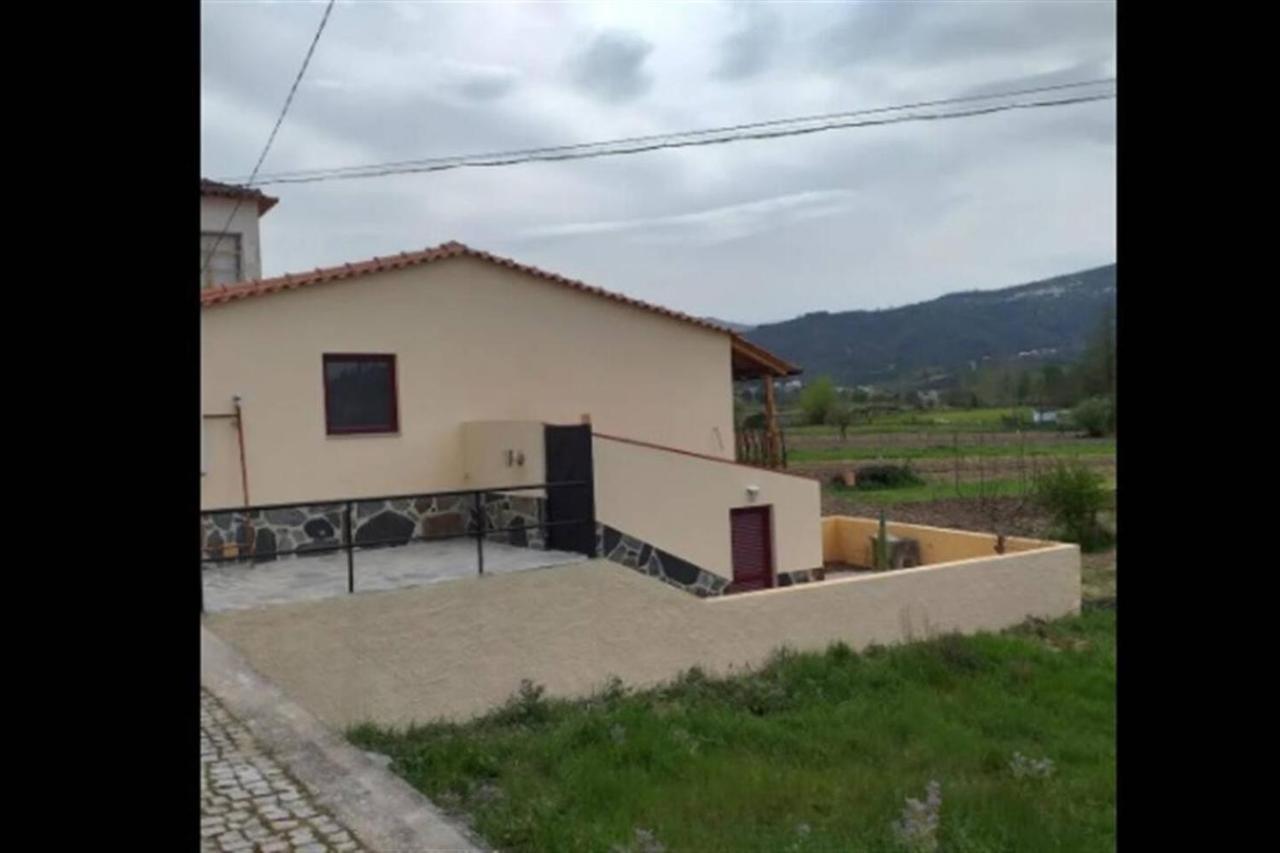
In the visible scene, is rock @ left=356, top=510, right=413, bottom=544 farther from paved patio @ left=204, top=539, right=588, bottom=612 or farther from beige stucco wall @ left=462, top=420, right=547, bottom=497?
beige stucco wall @ left=462, top=420, right=547, bottom=497

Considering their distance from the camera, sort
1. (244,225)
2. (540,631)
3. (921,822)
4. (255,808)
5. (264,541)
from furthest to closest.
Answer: (244,225) < (264,541) < (540,631) < (921,822) < (255,808)

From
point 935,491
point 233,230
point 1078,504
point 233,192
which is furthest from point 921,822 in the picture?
point 935,491

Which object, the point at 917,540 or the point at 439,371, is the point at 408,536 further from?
the point at 917,540

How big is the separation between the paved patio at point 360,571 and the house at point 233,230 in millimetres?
8579

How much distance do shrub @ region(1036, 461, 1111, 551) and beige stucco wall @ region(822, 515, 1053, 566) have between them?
2.57 metres

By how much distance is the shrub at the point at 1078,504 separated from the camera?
1703cm

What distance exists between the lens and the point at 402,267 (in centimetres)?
1084

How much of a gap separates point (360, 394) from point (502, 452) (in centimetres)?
175

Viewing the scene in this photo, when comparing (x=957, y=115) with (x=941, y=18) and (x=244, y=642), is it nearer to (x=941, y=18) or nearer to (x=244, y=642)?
(x=941, y=18)

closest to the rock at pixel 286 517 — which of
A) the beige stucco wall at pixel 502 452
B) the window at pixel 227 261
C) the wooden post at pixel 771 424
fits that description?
the beige stucco wall at pixel 502 452

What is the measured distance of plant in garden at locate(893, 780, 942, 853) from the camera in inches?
209

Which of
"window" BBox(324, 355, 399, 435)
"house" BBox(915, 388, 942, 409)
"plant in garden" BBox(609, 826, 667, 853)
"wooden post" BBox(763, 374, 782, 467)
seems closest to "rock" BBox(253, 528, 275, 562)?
"window" BBox(324, 355, 399, 435)
